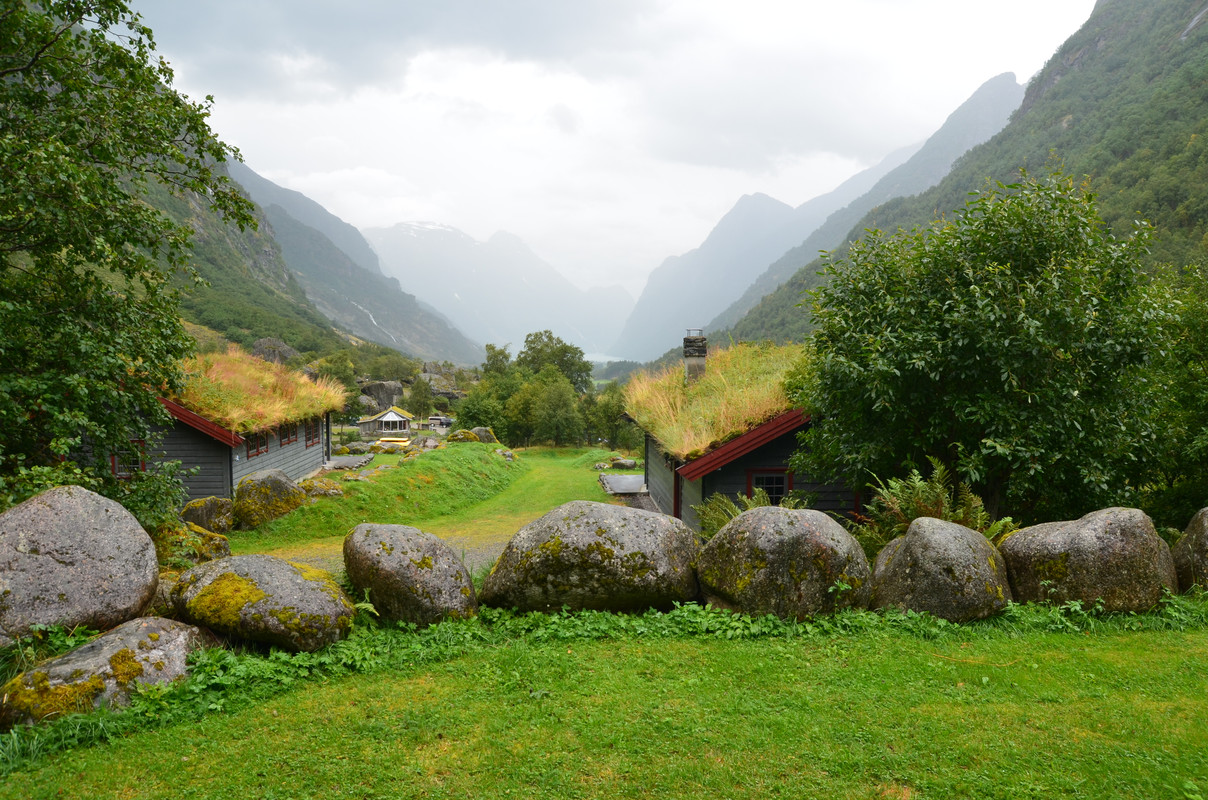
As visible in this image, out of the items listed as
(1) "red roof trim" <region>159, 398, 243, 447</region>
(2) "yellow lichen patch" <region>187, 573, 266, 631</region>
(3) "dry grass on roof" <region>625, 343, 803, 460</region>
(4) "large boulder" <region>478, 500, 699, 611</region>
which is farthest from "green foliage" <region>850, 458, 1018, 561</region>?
(1) "red roof trim" <region>159, 398, 243, 447</region>

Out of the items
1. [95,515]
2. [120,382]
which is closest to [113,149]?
[120,382]

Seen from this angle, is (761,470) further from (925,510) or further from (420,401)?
(420,401)

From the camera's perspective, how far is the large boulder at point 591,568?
7527mm

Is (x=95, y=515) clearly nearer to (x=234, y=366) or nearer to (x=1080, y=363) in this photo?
(x=1080, y=363)

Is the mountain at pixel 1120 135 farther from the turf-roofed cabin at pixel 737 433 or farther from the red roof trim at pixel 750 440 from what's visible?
the red roof trim at pixel 750 440

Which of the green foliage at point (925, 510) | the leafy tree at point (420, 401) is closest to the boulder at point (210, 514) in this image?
the green foliage at point (925, 510)

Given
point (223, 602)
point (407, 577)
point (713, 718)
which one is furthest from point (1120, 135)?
point (223, 602)

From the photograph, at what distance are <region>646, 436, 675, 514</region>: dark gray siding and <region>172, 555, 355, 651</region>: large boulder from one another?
13.5 meters

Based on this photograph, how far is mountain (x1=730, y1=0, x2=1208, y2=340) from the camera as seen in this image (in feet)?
232

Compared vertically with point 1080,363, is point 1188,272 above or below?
above

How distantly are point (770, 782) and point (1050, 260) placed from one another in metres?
9.64

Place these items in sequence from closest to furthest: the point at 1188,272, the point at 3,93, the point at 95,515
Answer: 1. the point at 95,515
2. the point at 3,93
3. the point at 1188,272

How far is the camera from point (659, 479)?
23594 millimetres

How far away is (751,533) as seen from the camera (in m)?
7.46
